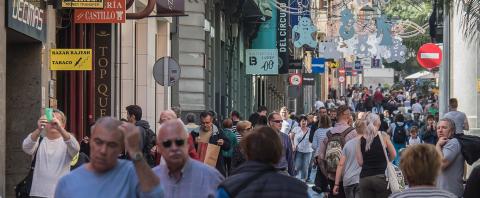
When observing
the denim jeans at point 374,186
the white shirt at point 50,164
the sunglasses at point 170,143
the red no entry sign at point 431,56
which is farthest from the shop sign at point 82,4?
the sunglasses at point 170,143

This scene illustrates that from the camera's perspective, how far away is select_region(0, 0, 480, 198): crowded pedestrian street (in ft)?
Answer: 24.4

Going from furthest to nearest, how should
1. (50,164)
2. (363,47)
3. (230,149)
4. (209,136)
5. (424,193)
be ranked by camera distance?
1. (363,47)
2. (230,149)
3. (209,136)
4. (50,164)
5. (424,193)

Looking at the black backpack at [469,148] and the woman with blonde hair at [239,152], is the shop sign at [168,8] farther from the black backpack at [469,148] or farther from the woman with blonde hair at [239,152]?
the black backpack at [469,148]

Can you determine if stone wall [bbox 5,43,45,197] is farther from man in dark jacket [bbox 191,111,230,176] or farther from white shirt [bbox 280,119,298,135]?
white shirt [bbox 280,119,298,135]

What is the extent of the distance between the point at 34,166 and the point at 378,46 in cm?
3094

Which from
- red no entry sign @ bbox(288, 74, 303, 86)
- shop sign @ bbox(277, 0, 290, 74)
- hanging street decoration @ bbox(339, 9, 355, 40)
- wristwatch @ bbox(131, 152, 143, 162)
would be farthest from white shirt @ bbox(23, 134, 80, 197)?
red no entry sign @ bbox(288, 74, 303, 86)

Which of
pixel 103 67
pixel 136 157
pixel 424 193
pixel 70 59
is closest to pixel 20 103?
pixel 70 59

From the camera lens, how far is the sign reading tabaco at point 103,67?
23.5 metres

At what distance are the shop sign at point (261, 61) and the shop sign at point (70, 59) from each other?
27983mm

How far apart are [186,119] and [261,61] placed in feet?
75.9

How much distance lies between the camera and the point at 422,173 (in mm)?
7680

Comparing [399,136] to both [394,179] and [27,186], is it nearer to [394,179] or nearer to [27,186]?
[394,179]

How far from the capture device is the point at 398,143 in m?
32.9

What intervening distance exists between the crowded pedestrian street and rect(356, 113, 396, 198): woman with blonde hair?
0.02 meters
